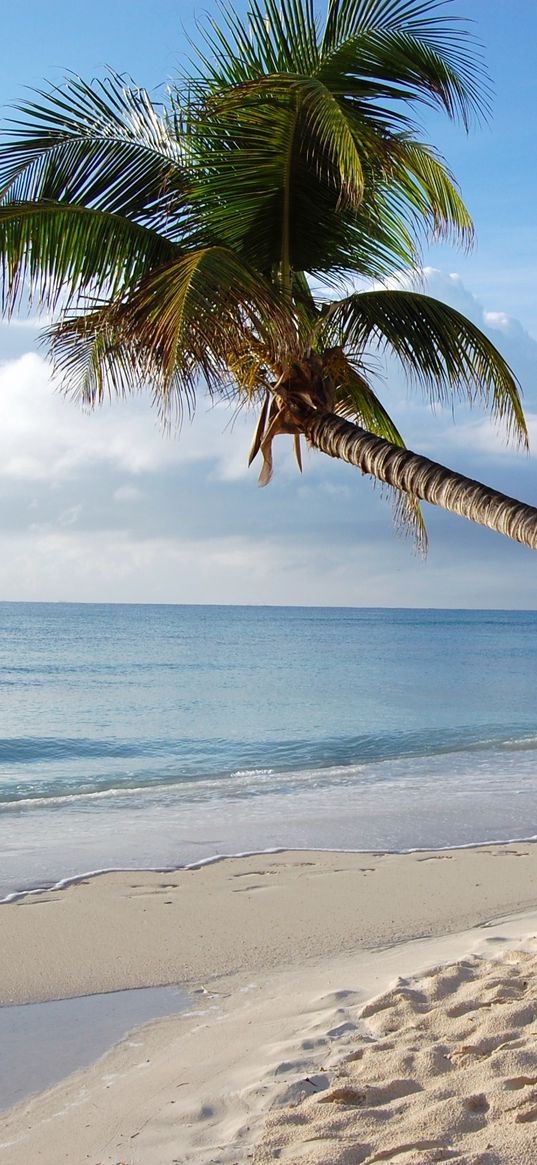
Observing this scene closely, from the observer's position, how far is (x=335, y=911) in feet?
20.2

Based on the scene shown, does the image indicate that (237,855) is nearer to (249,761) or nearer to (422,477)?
(422,477)

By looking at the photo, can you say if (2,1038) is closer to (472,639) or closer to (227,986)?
(227,986)

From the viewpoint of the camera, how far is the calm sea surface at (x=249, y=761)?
8.71 m

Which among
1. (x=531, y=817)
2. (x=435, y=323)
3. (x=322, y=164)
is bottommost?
(x=531, y=817)

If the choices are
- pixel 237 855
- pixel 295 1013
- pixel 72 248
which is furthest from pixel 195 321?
pixel 237 855

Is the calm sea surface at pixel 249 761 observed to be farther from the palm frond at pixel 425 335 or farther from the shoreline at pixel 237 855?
the palm frond at pixel 425 335

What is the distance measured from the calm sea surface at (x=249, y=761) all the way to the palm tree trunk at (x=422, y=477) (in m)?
4.08

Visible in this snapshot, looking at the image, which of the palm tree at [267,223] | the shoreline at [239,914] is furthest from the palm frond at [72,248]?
the shoreline at [239,914]

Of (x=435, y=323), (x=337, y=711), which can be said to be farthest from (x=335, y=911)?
(x=337, y=711)

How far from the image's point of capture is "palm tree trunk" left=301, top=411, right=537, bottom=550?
4.34 metres

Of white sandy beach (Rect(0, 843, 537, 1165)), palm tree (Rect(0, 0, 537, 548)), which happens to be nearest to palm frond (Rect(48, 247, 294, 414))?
palm tree (Rect(0, 0, 537, 548))

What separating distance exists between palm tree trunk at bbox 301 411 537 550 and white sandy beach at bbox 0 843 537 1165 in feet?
7.03

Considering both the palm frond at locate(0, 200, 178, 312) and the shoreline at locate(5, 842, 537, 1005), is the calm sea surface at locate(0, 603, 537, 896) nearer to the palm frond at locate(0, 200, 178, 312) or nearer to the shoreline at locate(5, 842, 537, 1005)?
the shoreline at locate(5, 842, 537, 1005)

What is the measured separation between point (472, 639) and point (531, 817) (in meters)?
58.4
